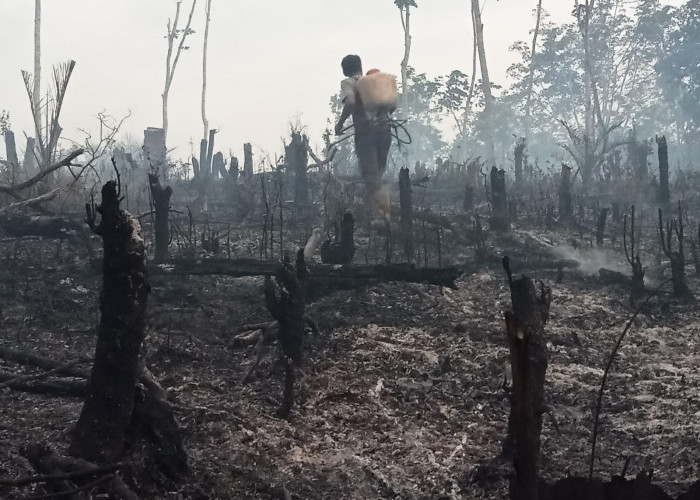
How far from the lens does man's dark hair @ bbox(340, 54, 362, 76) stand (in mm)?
12133

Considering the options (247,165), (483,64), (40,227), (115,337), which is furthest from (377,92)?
(483,64)

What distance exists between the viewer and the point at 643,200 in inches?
672

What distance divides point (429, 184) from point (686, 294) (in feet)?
37.6

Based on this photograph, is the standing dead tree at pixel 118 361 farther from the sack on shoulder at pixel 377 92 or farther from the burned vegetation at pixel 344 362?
the sack on shoulder at pixel 377 92

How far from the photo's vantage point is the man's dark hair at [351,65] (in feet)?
39.8

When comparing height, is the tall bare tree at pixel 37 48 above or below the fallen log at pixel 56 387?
above

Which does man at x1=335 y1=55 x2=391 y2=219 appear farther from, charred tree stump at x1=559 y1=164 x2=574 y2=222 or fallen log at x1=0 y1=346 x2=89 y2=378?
fallen log at x1=0 y1=346 x2=89 y2=378

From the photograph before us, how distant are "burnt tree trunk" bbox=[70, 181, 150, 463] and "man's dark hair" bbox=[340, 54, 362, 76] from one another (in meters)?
9.10

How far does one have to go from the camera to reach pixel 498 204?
12.8m

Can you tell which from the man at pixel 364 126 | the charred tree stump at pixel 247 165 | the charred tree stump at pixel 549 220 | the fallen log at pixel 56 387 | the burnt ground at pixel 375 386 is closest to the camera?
the burnt ground at pixel 375 386

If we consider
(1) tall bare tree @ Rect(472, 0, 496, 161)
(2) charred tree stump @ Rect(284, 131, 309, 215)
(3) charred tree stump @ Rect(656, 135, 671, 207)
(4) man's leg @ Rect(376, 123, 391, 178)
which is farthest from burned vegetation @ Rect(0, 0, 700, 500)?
(1) tall bare tree @ Rect(472, 0, 496, 161)

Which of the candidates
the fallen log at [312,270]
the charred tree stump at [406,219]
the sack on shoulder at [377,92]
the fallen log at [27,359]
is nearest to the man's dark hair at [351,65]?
the sack on shoulder at [377,92]

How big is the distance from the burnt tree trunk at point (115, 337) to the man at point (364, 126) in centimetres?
842

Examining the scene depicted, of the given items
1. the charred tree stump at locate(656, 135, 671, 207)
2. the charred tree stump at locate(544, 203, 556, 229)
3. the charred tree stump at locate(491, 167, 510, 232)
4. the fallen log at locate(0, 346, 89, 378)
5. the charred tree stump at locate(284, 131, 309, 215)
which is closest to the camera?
the fallen log at locate(0, 346, 89, 378)
